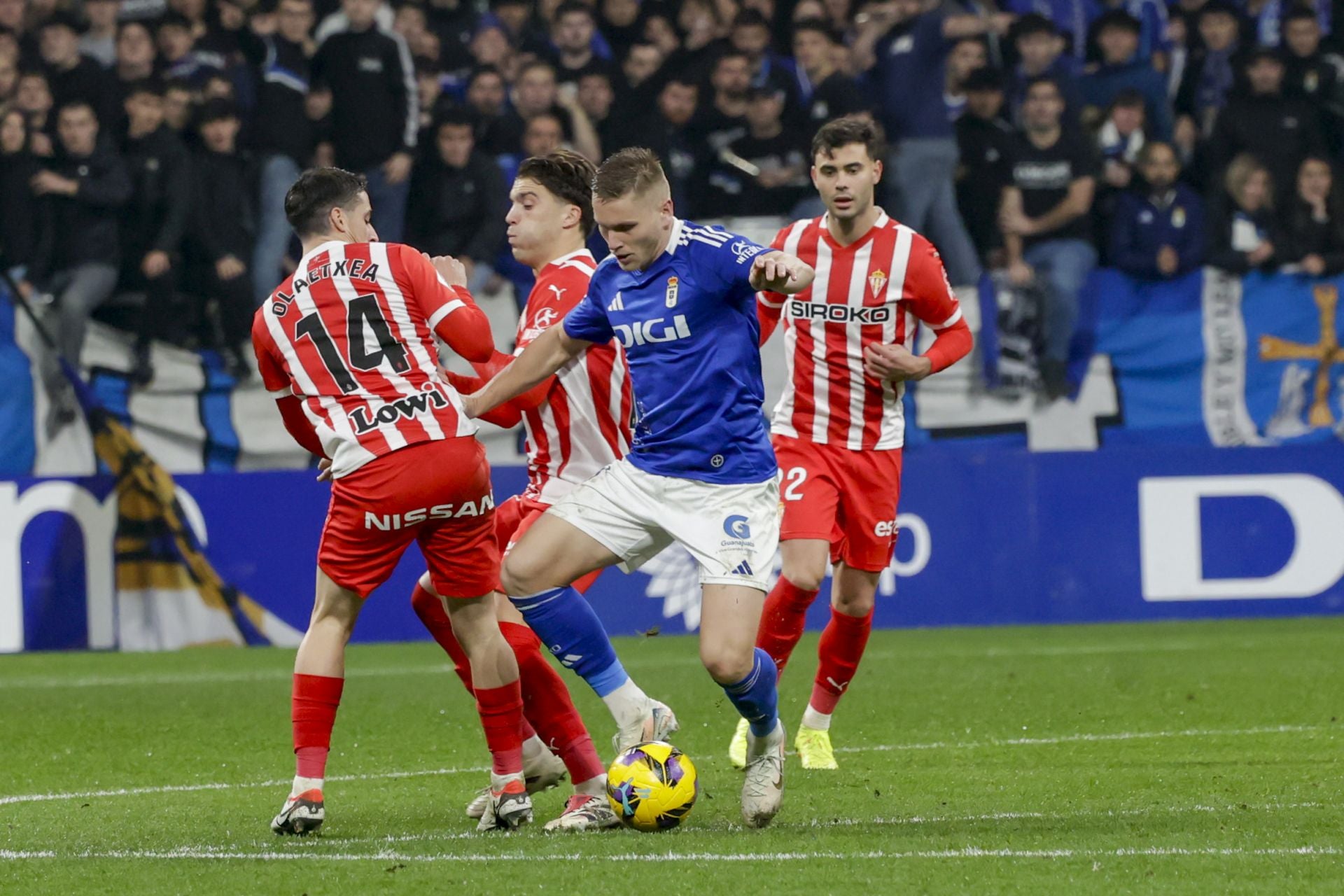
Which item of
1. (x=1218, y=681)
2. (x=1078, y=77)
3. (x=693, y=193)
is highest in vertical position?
(x=1078, y=77)

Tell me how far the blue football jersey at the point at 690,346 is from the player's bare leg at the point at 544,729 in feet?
2.29

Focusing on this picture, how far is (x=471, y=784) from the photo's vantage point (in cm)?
604

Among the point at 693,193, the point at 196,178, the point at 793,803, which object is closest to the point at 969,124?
the point at 693,193

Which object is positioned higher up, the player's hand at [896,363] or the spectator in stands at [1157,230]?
the spectator in stands at [1157,230]

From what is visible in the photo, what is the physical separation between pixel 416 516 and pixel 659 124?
9145mm

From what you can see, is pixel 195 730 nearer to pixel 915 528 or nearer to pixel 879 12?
pixel 915 528

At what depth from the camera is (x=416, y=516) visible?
5004 mm

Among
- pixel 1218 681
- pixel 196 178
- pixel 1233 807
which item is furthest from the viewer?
pixel 196 178

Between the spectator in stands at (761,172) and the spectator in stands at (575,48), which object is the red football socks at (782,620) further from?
the spectator in stands at (575,48)

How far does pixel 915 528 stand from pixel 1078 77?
4872 mm

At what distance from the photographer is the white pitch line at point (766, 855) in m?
4.41

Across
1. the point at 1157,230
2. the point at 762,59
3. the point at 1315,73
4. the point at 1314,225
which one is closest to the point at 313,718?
the point at 762,59

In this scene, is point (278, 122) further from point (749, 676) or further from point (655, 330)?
point (749, 676)

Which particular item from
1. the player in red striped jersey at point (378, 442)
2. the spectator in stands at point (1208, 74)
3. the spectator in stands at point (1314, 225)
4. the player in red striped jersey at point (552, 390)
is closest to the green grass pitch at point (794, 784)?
the player in red striped jersey at point (378, 442)
